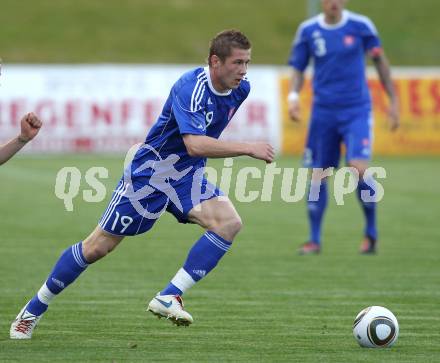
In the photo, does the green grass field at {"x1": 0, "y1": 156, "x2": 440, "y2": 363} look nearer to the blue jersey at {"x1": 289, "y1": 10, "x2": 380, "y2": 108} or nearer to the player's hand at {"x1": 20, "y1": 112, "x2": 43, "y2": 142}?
the player's hand at {"x1": 20, "y1": 112, "x2": 43, "y2": 142}

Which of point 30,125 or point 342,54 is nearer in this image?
point 30,125

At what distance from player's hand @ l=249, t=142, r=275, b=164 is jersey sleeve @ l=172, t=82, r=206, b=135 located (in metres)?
0.42

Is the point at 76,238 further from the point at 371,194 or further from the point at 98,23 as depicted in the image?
the point at 98,23

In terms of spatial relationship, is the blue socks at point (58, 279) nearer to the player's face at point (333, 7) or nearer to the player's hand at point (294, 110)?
the player's hand at point (294, 110)

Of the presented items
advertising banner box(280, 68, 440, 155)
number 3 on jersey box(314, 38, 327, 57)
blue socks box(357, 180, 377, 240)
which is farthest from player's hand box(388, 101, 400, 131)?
advertising banner box(280, 68, 440, 155)

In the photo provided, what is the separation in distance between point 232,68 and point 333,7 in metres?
4.62

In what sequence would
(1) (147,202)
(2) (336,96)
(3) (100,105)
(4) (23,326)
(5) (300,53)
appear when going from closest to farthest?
(4) (23,326), (1) (147,202), (2) (336,96), (5) (300,53), (3) (100,105)

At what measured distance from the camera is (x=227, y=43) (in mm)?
6723

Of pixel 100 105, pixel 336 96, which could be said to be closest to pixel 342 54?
pixel 336 96

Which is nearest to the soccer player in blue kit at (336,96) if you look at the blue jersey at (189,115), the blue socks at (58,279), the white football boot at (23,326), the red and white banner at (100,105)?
the blue jersey at (189,115)

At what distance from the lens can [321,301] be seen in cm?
822

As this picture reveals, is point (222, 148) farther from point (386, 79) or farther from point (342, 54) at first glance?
point (386, 79)

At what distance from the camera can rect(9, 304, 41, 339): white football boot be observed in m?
6.66

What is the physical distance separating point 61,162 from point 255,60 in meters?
17.4
